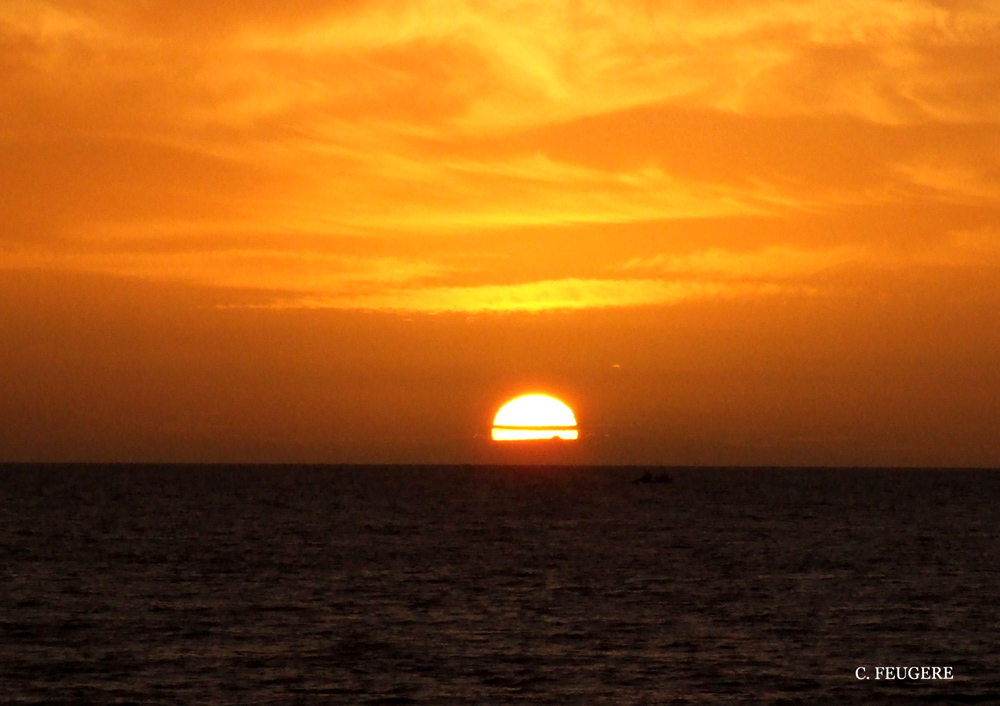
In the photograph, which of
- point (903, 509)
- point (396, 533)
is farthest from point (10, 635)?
point (903, 509)

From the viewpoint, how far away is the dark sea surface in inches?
1937

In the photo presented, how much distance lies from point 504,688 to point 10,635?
24087 mm

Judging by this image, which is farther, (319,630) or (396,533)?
(396,533)

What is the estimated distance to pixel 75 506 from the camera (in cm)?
18138

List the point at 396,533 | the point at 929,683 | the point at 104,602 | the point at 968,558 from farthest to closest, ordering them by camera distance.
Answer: the point at 396,533 < the point at 968,558 < the point at 104,602 < the point at 929,683

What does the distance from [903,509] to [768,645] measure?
145 m

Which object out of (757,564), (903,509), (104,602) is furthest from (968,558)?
(903,509)

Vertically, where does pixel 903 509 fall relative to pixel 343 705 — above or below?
above

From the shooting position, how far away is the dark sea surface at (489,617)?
49188 millimetres

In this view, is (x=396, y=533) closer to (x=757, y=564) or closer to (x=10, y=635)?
(x=757, y=564)

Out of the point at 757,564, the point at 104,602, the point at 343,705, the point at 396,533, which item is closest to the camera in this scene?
the point at 343,705

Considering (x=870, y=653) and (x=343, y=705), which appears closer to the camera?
(x=343, y=705)

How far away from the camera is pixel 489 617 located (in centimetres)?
6556

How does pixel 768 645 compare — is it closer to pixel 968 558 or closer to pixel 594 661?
pixel 594 661
